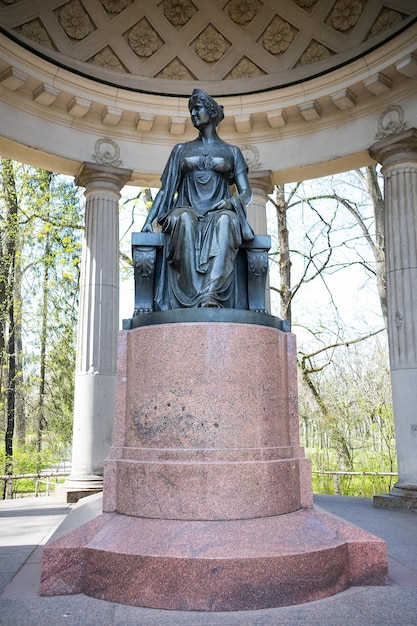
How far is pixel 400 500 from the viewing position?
10.4 meters

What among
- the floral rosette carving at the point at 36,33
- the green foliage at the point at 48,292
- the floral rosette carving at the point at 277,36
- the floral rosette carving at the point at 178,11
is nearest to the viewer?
the floral rosette carving at the point at 36,33

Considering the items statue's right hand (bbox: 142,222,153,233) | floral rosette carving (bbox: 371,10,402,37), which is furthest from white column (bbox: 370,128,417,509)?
statue's right hand (bbox: 142,222,153,233)

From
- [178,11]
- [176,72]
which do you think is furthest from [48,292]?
[178,11]

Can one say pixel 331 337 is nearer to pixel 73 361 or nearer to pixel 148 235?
pixel 73 361

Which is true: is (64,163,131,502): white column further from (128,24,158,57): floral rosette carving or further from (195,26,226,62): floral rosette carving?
(195,26,226,62): floral rosette carving

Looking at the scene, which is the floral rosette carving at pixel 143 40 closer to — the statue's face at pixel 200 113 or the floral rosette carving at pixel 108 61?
the floral rosette carving at pixel 108 61

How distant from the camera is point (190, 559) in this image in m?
4.50

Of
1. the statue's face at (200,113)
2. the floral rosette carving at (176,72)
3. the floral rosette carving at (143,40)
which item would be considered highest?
the floral rosette carving at (143,40)

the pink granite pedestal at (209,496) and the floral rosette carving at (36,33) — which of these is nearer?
the pink granite pedestal at (209,496)

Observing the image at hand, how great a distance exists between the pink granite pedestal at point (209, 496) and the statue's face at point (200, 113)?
319 centimetres

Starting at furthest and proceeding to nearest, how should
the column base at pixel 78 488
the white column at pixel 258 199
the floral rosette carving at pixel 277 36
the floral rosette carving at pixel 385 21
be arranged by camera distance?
1. the floral rosette carving at pixel 277 36
2. the white column at pixel 258 199
3. the floral rosette carving at pixel 385 21
4. the column base at pixel 78 488

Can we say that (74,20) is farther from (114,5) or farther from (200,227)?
(200,227)

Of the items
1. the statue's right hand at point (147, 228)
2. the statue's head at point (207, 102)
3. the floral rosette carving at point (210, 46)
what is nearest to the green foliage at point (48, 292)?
the floral rosette carving at point (210, 46)

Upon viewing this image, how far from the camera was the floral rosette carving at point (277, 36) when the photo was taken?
47.7 feet
